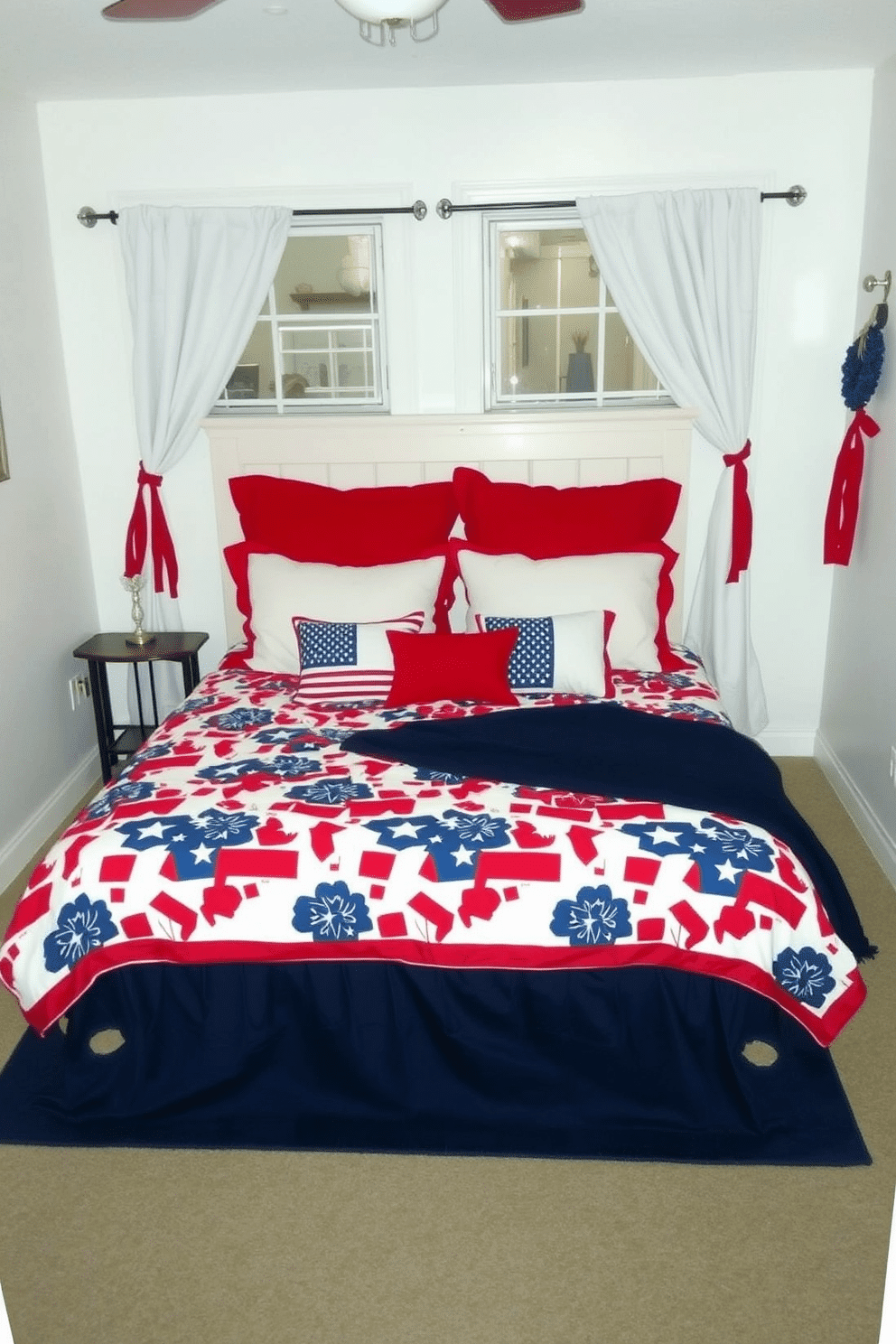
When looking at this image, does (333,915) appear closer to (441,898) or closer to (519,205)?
(441,898)

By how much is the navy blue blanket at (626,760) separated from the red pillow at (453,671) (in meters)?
0.18

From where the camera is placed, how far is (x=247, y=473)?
421 centimetres

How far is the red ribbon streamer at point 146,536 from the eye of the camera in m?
4.18

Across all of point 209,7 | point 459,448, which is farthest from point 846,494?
point 209,7

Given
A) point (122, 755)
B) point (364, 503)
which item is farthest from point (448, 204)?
point (122, 755)

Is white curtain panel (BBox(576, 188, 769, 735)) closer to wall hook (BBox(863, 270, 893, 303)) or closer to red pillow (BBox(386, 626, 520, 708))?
wall hook (BBox(863, 270, 893, 303))

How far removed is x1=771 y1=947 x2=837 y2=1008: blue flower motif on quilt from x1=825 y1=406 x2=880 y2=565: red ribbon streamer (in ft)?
6.22

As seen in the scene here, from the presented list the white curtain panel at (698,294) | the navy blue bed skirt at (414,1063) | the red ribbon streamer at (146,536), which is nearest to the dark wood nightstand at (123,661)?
the red ribbon streamer at (146,536)

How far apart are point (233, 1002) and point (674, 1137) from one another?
3.47ft

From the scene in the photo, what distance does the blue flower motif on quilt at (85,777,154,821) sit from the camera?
2.71m

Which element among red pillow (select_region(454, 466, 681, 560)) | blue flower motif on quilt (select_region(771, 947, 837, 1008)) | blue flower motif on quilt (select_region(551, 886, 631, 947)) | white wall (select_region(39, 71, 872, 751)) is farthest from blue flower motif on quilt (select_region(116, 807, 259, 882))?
white wall (select_region(39, 71, 872, 751))

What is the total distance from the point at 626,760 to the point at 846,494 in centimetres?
164

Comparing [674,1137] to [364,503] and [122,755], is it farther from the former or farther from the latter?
[122,755]

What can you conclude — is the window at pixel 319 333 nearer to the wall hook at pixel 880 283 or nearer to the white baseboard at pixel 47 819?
the white baseboard at pixel 47 819
